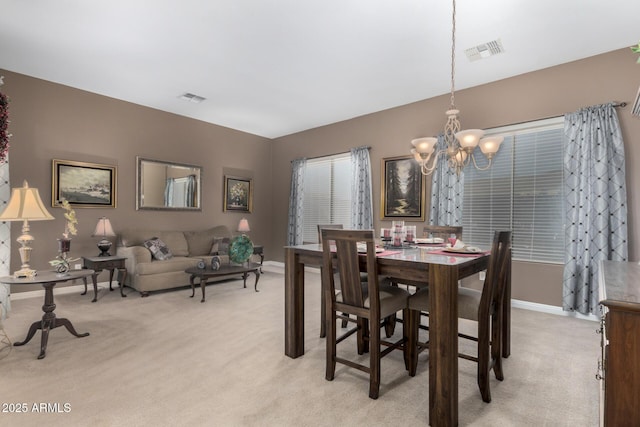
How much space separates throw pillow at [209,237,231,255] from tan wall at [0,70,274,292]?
596 millimetres

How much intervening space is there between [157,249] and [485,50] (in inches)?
198

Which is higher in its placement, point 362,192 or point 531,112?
point 531,112

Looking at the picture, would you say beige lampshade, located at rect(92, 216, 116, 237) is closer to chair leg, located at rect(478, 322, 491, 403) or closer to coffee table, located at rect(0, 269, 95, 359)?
coffee table, located at rect(0, 269, 95, 359)

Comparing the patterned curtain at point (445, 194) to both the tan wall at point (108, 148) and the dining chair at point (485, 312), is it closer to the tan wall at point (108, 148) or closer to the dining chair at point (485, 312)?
the dining chair at point (485, 312)

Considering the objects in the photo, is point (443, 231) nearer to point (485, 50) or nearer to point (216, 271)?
point (485, 50)

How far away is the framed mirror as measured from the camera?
17.6ft

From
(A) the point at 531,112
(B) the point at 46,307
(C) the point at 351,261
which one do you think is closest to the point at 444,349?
(C) the point at 351,261

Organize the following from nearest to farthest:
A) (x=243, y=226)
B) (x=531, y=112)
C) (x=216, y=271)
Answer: (x=531, y=112), (x=216, y=271), (x=243, y=226)

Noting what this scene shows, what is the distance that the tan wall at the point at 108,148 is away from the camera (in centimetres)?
427

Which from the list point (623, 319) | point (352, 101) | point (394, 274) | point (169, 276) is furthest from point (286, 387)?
point (352, 101)

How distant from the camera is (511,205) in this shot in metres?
4.22

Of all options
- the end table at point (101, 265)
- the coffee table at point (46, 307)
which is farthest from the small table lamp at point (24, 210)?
the end table at point (101, 265)

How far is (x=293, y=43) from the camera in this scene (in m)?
3.36

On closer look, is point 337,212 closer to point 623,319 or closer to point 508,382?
point 508,382
